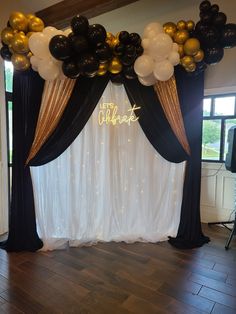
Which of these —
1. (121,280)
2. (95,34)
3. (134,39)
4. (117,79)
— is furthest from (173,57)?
(121,280)

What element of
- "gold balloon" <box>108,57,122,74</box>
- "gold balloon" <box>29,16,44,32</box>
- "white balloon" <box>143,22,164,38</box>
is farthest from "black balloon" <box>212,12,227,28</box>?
"gold balloon" <box>29,16,44,32</box>

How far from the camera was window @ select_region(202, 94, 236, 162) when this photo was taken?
11.2ft

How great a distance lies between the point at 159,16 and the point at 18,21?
1889 millimetres

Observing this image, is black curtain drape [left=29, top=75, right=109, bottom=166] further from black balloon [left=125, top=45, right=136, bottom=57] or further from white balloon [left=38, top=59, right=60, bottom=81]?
black balloon [left=125, top=45, right=136, bottom=57]

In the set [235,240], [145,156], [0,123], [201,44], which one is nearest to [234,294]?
[235,240]

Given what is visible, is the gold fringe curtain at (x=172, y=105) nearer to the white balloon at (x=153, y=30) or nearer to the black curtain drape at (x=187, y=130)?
the black curtain drape at (x=187, y=130)

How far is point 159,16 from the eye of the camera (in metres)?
3.19

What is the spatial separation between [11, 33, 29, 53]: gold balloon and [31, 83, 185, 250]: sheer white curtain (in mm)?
1019

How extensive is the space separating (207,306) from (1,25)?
12.5ft

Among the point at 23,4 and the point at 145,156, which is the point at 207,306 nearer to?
the point at 145,156

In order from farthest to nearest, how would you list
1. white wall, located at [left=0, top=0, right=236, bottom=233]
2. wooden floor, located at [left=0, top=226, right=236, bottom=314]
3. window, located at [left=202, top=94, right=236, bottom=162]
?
window, located at [left=202, top=94, right=236, bottom=162] < white wall, located at [left=0, top=0, right=236, bottom=233] < wooden floor, located at [left=0, top=226, right=236, bottom=314]

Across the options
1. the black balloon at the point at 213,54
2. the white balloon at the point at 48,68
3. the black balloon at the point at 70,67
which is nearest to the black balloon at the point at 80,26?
the black balloon at the point at 70,67

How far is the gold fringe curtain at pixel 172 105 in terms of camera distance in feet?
9.12

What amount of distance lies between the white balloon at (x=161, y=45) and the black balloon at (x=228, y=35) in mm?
512
